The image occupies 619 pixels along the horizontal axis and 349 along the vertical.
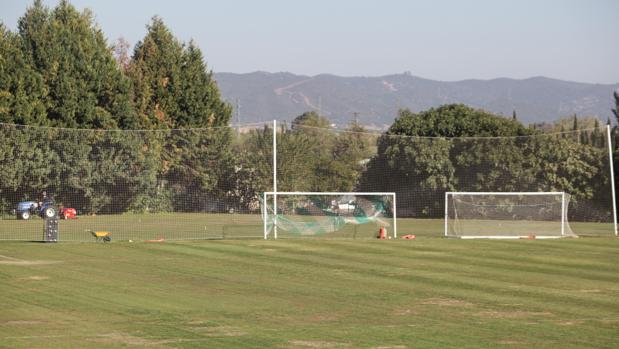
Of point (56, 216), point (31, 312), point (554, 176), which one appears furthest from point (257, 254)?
point (554, 176)

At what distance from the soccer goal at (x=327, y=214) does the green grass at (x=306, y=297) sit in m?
4.98

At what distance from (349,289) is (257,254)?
8436mm

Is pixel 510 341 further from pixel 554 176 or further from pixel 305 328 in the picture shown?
pixel 554 176

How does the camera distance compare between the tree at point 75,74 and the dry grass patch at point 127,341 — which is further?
the tree at point 75,74

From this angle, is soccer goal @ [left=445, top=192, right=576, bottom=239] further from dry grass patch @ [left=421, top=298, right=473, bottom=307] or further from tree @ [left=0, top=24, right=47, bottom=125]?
tree @ [left=0, top=24, right=47, bottom=125]

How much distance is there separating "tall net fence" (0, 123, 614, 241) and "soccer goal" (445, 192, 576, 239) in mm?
1063

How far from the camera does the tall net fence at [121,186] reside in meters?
33.3

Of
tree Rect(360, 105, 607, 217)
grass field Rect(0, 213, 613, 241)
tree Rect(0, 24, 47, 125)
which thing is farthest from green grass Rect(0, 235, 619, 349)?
tree Rect(0, 24, 47, 125)

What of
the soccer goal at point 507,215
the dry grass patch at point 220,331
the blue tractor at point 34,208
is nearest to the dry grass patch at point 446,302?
the dry grass patch at point 220,331

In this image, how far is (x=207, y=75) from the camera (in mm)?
58031

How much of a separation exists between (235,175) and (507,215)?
32.8ft

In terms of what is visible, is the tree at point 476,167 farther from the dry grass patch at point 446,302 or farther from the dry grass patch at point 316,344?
the dry grass patch at point 316,344

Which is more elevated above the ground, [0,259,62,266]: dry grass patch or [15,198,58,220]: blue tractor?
[15,198,58,220]: blue tractor

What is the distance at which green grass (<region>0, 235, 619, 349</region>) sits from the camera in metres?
13.0
